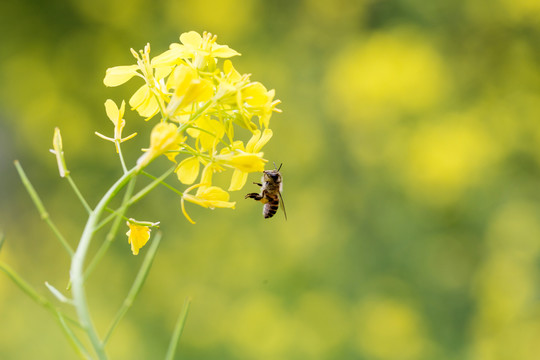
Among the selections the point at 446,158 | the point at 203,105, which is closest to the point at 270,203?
the point at 203,105

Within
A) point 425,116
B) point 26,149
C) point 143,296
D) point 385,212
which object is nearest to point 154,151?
point 385,212

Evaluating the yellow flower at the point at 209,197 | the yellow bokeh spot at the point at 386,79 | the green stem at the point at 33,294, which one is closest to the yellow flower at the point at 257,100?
the yellow flower at the point at 209,197

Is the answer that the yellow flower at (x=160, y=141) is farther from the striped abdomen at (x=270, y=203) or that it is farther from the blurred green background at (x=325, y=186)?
the blurred green background at (x=325, y=186)

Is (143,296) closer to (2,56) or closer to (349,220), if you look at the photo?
(349,220)

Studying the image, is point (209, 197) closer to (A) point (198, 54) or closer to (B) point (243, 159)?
(B) point (243, 159)

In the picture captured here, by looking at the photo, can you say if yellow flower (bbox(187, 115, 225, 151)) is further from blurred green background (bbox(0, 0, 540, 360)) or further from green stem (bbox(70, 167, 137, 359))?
blurred green background (bbox(0, 0, 540, 360))
